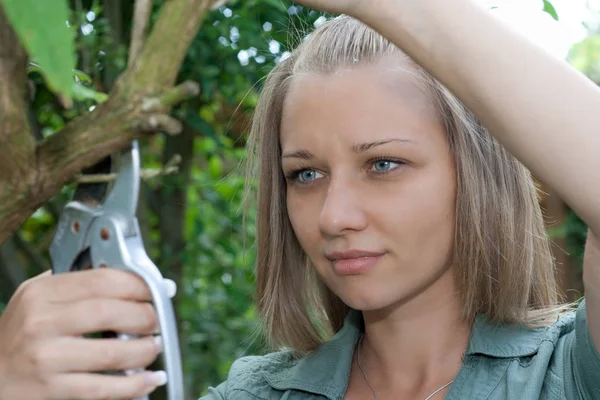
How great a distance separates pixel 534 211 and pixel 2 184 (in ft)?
3.56

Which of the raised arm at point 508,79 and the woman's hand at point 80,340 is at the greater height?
the raised arm at point 508,79

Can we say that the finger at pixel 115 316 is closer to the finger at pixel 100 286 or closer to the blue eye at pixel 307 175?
the finger at pixel 100 286

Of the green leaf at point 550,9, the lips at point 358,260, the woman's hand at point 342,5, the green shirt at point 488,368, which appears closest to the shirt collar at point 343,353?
the green shirt at point 488,368

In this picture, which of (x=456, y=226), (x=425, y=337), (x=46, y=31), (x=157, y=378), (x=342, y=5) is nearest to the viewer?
(x=46, y=31)

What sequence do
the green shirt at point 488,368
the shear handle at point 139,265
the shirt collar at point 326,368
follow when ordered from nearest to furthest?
the shear handle at point 139,265 < the green shirt at point 488,368 < the shirt collar at point 326,368

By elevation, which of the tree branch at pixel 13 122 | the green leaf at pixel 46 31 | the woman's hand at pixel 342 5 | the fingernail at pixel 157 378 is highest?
the woman's hand at pixel 342 5

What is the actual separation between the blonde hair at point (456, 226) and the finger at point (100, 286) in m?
0.77

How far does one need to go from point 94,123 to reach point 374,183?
65cm

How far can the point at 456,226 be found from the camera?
142cm

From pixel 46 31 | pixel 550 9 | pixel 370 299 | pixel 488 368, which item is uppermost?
pixel 550 9

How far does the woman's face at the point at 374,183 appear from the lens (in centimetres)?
133

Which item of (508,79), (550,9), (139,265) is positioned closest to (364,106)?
(550,9)

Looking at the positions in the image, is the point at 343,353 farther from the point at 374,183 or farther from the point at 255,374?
the point at 374,183

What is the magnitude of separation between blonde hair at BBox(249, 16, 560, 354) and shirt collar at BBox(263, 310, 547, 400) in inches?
1.4
